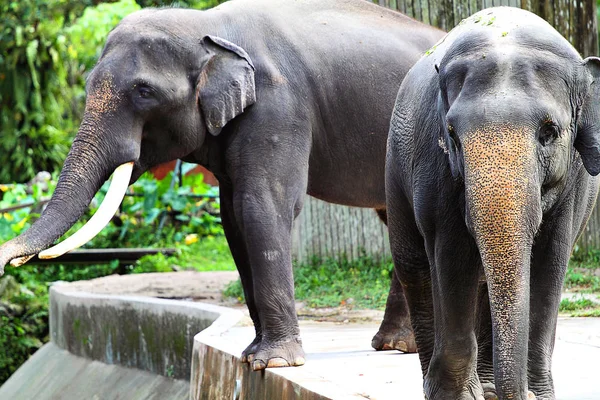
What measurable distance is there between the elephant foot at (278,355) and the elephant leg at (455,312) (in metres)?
1.96

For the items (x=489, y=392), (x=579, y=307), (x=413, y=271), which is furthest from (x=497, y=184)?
(x=579, y=307)

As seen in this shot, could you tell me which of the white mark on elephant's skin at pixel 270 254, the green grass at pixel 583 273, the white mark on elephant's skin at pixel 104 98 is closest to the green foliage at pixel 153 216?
the green grass at pixel 583 273

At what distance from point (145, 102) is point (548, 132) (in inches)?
128

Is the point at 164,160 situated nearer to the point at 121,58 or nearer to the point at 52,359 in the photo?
the point at 121,58

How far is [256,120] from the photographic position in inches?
259

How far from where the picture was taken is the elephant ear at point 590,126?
13.0 feet

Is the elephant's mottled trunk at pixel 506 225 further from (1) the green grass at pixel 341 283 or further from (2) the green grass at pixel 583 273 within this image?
(1) the green grass at pixel 341 283

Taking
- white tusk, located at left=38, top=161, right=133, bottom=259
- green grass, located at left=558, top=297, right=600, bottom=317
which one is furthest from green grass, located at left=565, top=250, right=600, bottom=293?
white tusk, located at left=38, top=161, right=133, bottom=259

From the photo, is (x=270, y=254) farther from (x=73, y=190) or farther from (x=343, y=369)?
(x=73, y=190)

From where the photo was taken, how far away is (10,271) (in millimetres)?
15438

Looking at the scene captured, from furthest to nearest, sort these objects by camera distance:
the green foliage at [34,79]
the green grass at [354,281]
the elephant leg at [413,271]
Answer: the green foliage at [34,79] < the green grass at [354,281] < the elephant leg at [413,271]

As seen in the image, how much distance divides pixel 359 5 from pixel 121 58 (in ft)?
5.53

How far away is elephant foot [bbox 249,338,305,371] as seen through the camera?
6227 mm

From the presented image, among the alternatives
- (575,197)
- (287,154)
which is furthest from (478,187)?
(287,154)
